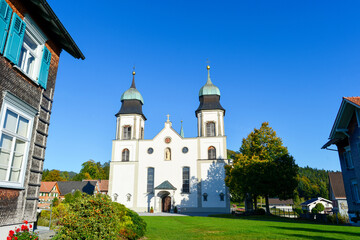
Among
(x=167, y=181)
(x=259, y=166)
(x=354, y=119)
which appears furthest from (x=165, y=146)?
(x=354, y=119)

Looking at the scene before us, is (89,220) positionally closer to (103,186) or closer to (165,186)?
(165,186)

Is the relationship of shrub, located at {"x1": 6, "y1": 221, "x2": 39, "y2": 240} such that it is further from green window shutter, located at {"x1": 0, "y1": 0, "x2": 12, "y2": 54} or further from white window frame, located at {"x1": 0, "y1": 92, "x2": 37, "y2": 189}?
green window shutter, located at {"x1": 0, "y1": 0, "x2": 12, "y2": 54}

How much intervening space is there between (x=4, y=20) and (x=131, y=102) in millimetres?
34752

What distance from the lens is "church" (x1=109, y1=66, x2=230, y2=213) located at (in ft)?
113

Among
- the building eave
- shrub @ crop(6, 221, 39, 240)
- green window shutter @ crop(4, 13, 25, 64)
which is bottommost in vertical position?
shrub @ crop(6, 221, 39, 240)

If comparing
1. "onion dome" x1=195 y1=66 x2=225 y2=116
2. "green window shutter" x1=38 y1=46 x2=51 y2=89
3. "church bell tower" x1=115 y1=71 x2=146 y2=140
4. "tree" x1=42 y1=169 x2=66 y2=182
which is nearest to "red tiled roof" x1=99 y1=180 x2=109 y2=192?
"tree" x1=42 y1=169 x2=66 y2=182

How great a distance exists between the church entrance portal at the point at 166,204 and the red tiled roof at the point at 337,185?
21.7 metres

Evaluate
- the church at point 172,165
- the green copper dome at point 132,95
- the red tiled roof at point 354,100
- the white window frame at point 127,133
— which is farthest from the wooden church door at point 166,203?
the red tiled roof at point 354,100

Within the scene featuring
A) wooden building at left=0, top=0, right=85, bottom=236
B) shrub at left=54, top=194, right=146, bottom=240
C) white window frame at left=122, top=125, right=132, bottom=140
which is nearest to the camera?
wooden building at left=0, top=0, right=85, bottom=236

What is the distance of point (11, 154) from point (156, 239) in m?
6.24

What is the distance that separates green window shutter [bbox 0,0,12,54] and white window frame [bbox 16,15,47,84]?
697 millimetres

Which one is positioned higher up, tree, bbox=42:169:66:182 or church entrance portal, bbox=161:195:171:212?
tree, bbox=42:169:66:182

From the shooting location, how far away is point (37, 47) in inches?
309

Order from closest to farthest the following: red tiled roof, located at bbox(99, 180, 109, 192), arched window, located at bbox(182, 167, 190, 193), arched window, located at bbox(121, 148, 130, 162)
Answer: arched window, located at bbox(182, 167, 190, 193) < arched window, located at bbox(121, 148, 130, 162) < red tiled roof, located at bbox(99, 180, 109, 192)
